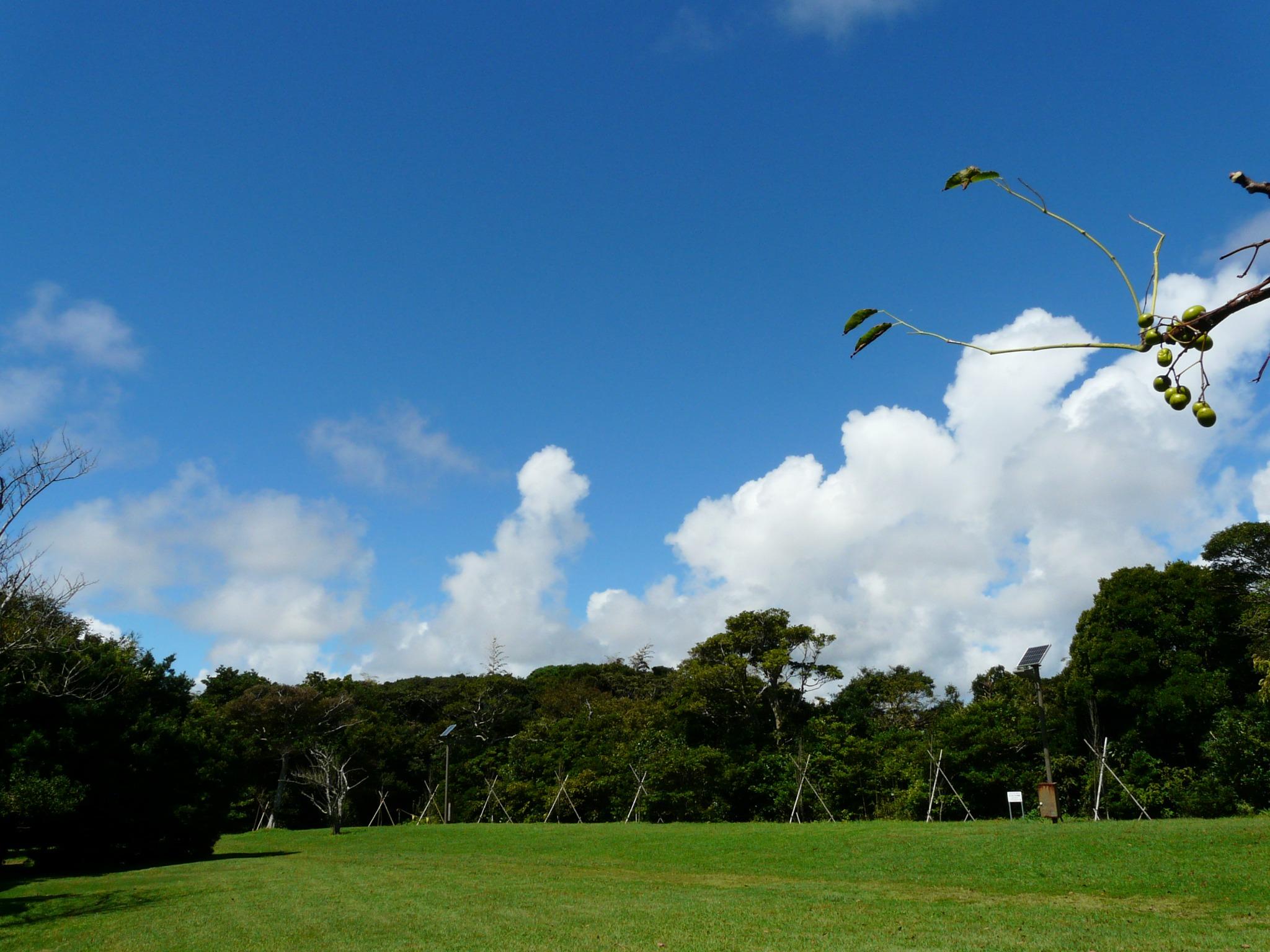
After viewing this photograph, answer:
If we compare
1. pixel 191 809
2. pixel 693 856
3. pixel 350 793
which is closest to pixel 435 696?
pixel 350 793

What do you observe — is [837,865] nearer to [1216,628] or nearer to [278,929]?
[278,929]

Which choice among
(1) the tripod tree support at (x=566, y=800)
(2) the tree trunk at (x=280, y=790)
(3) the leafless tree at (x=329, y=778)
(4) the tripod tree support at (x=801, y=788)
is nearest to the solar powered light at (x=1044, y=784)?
Result: (4) the tripod tree support at (x=801, y=788)

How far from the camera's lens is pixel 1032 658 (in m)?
19.6

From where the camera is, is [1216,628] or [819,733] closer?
[1216,628]

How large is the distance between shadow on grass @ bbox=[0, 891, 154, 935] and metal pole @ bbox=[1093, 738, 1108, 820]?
2145cm

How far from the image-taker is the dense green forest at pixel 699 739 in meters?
18.8

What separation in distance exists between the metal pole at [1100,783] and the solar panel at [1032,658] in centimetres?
348

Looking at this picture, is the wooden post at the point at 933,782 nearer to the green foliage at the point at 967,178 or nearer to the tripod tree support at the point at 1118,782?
the tripod tree support at the point at 1118,782

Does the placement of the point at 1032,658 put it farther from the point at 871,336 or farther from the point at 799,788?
the point at 871,336

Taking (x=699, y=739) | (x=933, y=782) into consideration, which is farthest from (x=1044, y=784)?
(x=699, y=739)

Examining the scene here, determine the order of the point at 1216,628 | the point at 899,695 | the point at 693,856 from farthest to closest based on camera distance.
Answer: the point at 899,695
the point at 1216,628
the point at 693,856

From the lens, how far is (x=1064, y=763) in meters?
23.8

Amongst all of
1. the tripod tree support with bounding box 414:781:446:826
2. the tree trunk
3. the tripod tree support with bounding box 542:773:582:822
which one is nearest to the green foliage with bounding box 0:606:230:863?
the tripod tree support with bounding box 542:773:582:822

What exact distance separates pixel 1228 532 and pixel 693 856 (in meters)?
19.3
